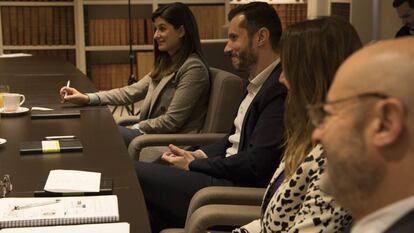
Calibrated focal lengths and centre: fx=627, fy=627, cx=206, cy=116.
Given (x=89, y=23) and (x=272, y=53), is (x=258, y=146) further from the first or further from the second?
(x=89, y=23)

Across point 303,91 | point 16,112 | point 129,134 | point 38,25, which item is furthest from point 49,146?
point 38,25

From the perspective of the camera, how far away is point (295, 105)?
1.67 meters

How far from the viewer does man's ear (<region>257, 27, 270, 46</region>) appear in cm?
252

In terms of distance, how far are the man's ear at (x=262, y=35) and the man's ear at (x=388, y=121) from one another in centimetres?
171

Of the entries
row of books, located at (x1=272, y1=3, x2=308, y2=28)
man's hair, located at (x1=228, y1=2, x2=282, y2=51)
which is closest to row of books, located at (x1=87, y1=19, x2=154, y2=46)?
row of books, located at (x1=272, y1=3, x2=308, y2=28)

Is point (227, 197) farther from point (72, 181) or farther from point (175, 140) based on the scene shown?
point (175, 140)

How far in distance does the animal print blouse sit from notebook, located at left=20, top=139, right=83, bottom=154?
0.76 m

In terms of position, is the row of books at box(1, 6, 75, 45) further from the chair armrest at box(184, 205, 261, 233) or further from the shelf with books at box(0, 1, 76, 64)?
the chair armrest at box(184, 205, 261, 233)

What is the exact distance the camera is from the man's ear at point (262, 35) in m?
2.52

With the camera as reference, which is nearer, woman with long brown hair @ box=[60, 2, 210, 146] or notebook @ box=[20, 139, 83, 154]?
notebook @ box=[20, 139, 83, 154]

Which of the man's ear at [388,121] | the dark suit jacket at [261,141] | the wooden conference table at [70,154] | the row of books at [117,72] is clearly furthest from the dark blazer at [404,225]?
the row of books at [117,72]

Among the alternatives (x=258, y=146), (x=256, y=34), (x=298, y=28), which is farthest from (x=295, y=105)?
(x=256, y=34)

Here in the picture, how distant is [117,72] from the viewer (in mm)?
6082

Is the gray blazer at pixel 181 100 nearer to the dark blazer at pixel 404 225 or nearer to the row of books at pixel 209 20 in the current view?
the dark blazer at pixel 404 225
